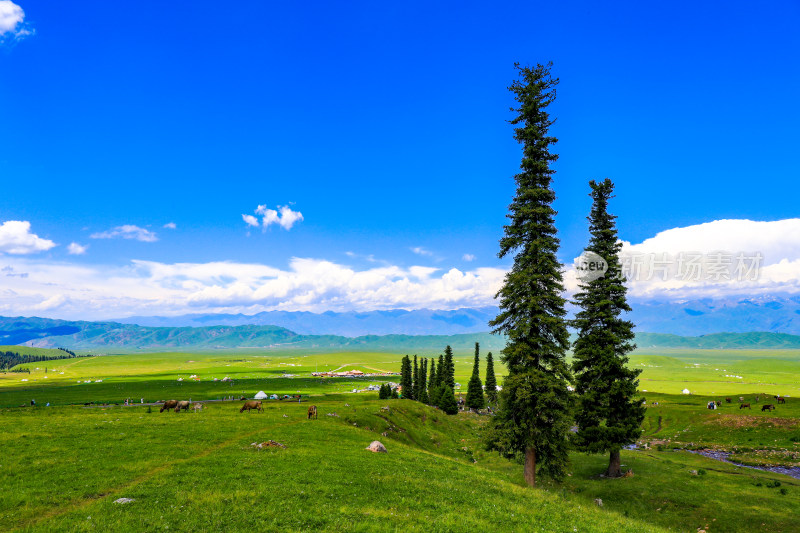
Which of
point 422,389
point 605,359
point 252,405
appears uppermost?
point 605,359

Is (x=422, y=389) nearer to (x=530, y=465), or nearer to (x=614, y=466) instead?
(x=614, y=466)

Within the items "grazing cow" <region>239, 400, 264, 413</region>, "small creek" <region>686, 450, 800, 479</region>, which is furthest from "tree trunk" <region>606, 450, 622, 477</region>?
"grazing cow" <region>239, 400, 264, 413</region>

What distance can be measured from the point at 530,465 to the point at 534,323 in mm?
11719

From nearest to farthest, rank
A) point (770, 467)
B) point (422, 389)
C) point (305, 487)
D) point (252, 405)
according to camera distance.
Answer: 1. point (305, 487)
2. point (770, 467)
3. point (252, 405)
4. point (422, 389)

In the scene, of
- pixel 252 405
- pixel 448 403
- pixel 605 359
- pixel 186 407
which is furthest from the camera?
pixel 448 403

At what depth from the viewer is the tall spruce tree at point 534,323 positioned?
29609 mm

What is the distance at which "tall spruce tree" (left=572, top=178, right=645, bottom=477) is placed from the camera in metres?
37.4

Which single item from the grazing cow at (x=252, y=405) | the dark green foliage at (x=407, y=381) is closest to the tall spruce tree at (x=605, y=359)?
the grazing cow at (x=252, y=405)

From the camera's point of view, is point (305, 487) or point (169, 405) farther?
point (169, 405)

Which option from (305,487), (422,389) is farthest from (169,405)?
(422,389)

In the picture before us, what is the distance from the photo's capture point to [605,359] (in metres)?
37.7

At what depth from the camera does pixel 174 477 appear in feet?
63.8

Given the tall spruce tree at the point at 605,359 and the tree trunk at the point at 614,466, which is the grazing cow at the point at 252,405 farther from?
the tree trunk at the point at 614,466

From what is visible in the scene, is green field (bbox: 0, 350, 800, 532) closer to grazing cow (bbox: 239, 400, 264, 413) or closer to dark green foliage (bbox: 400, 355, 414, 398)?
grazing cow (bbox: 239, 400, 264, 413)
